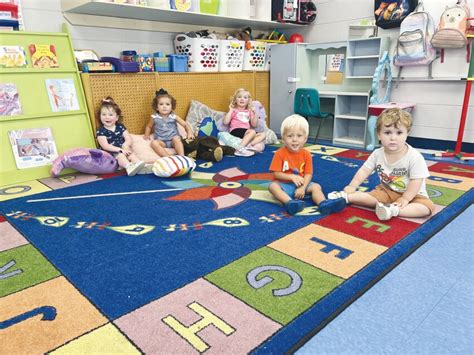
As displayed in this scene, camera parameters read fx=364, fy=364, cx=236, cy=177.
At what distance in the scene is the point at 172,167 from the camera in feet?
9.25

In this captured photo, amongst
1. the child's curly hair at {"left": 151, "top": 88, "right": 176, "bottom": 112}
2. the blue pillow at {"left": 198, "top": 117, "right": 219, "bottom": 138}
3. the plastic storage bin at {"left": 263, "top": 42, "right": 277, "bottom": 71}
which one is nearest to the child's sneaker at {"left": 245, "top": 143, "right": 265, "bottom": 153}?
the blue pillow at {"left": 198, "top": 117, "right": 219, "bottom": 138}

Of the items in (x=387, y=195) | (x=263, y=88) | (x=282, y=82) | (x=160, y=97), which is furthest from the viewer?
(x=263, y=88)

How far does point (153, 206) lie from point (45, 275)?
0.84 metres

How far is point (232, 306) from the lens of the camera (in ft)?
4.28

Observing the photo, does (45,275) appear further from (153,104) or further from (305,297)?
(153,104)

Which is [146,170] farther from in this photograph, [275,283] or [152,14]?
[275,283]

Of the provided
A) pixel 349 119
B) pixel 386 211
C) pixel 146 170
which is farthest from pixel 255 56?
pixel 386 211

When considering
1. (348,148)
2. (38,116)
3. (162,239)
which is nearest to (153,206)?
(162,239)

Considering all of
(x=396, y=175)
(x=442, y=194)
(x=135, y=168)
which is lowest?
(x=442, y=194)

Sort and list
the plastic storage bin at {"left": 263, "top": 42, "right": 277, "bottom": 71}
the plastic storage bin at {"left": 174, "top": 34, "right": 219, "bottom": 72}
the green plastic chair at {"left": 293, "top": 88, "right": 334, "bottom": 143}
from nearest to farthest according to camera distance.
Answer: the plastic storage bin at {"left": 174, "top": 34, "right": 219, "bottom": 72}, the green plastic chair at {"left": 293, "top": 88, "right": 334, "bottom": 143}, the plastic storage bin at {"left": 263, "top": 42, "right": 277, "bottom": 71}

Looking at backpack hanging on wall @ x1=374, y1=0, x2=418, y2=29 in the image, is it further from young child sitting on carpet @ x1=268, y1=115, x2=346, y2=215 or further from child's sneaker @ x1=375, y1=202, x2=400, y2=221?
child's sneaker @ x1=375, y1=202, x2=400, y2=221

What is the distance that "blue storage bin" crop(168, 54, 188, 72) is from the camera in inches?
148

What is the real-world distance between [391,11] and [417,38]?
0.45 metres

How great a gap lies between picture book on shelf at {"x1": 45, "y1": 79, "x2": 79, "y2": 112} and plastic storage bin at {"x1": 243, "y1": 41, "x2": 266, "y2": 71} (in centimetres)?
208
